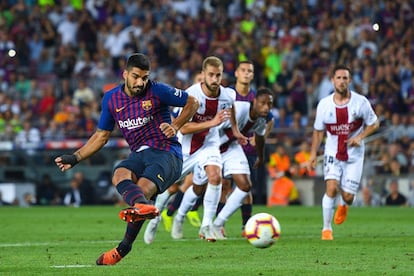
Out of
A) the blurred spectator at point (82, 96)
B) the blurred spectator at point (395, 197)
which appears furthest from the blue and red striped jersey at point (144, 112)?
the blurred spectator at point (82, 96)

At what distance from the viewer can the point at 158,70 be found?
1202 inches

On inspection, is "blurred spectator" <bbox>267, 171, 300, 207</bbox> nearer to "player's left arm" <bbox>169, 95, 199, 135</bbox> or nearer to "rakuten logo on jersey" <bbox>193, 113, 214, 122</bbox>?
"rakuten logo on jersey" <bbox>193, 113, 214, 122</bbox>

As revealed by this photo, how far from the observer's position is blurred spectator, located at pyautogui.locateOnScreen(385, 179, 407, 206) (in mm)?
25172

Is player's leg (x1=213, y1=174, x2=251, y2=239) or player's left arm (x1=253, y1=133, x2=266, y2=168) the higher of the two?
player's left arm (x1=253, y1=133, x2=266, y2=168)

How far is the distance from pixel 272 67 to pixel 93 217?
32.7 feet

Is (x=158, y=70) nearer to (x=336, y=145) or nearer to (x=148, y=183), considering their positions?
(x=336, y=145)

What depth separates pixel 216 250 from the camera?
12734 millimetres

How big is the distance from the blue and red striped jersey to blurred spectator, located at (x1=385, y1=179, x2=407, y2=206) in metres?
14.7

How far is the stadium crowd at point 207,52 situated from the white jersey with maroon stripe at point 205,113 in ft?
38.5

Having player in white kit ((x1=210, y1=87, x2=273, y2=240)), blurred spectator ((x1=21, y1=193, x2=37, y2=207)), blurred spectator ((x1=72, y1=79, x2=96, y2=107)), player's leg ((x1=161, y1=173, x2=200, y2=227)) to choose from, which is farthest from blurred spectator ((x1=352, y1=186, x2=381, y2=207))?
player in white kit ((x1=210, y1=87, x2=273, y2=240))

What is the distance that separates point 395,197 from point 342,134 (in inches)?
402

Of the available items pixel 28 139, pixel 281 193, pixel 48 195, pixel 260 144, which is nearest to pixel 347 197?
pixel 260 144

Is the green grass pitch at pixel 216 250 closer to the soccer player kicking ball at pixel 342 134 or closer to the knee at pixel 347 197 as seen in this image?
the knee at pixel 347 197

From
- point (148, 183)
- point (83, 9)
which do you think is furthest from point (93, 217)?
point (83, 9)
